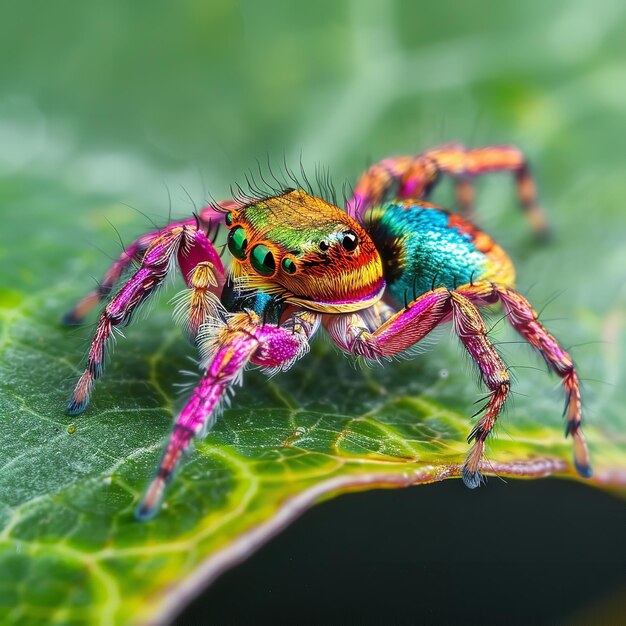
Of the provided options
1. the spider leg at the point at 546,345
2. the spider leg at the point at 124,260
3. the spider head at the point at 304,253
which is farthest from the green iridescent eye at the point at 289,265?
the spider leg at the point at 546,345

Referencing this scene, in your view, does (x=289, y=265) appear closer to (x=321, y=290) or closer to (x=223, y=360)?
(x=321, y=290)

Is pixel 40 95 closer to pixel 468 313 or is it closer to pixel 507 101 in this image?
pixel 507 101

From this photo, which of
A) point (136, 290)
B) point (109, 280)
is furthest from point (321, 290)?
point (109, 280)

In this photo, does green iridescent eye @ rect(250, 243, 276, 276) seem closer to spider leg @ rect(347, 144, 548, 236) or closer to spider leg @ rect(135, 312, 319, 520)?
spider leg @ rect(135, 312, 319, 520)

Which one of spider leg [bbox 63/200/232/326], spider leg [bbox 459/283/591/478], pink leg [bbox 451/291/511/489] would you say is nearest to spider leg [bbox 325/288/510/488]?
pink leg [bbox 451/291/511/489]

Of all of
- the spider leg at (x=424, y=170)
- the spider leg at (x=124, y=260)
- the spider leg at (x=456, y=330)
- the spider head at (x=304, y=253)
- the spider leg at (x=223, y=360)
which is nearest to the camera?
the spider leg at (x=223, y=360)

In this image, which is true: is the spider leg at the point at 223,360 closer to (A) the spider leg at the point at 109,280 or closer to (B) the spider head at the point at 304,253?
(B) the spider head at the point at 304,253
